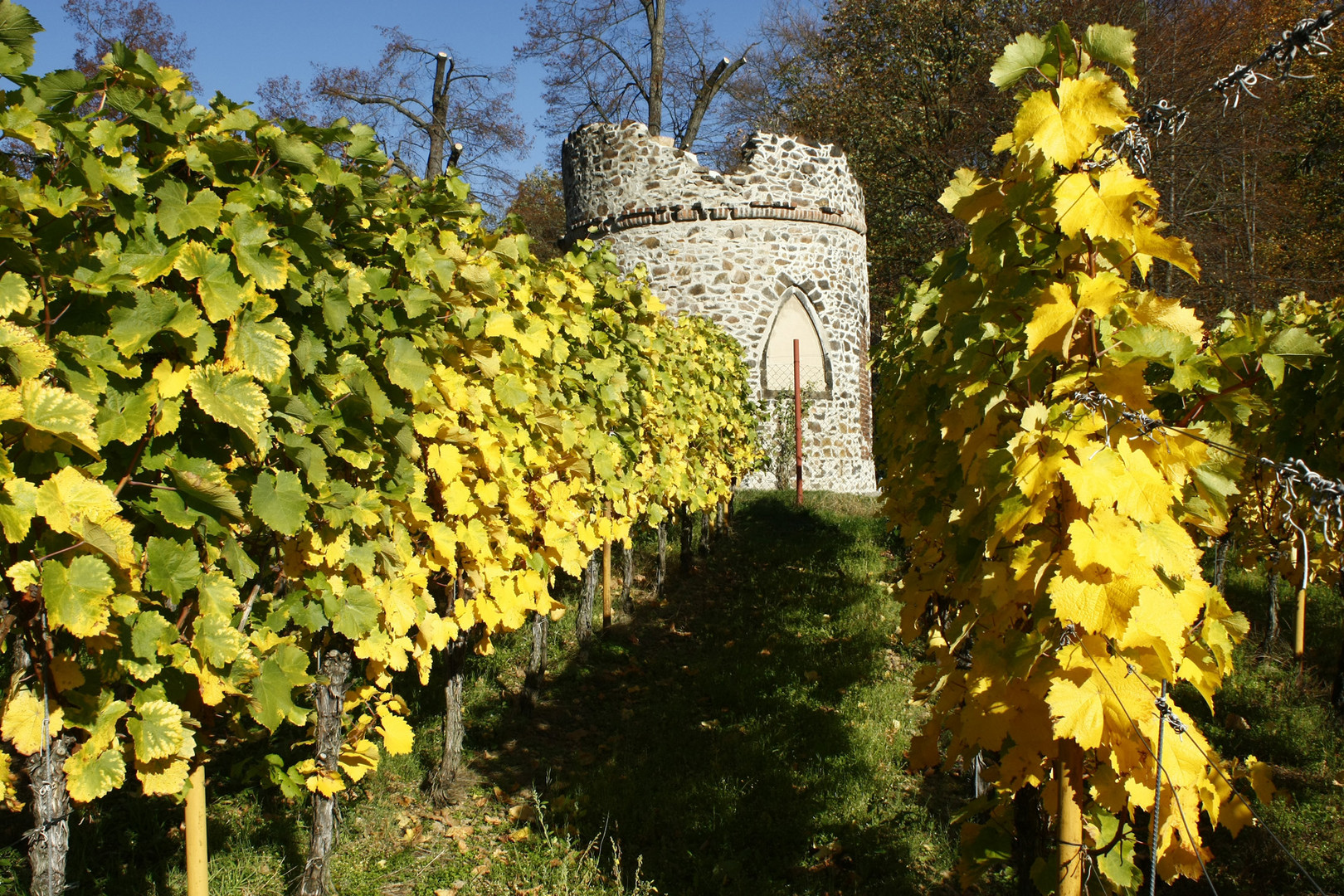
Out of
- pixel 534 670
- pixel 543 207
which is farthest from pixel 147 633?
pixel 543 207

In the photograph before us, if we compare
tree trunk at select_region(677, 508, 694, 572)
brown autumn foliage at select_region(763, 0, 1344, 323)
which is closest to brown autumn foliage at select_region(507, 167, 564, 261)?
brown autumn foliage at select_region(763, 0, 1344, 323)

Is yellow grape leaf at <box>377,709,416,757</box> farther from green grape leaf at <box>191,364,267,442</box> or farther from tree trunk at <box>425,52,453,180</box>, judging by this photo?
tree trunk at <box>425,52,453,180</box>

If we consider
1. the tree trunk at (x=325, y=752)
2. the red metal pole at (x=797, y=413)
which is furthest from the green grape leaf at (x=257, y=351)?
the red metal pole at (x=797, y=413)

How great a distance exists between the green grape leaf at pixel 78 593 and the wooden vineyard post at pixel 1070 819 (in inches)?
77.1

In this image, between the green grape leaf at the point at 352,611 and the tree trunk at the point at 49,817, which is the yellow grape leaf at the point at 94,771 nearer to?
the tree trunk at the point at 49,817

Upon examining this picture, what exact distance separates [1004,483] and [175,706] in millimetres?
1863

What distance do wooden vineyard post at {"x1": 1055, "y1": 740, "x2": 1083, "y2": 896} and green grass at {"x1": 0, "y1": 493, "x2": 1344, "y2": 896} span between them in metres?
0.72

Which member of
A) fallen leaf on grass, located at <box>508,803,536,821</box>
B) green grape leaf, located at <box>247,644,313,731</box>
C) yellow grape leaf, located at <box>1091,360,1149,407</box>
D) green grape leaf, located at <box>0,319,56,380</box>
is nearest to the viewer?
green grape leaf, located at <box>0,319,56,380</box>

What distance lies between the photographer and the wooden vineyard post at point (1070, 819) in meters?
1.80

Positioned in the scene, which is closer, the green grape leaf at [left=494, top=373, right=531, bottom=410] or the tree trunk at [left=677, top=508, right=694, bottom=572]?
the green grape leaf at [left=494, top=373, right=531, bottom=410]

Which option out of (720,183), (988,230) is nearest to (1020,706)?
(988,230)

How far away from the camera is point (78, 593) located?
5.38 feet

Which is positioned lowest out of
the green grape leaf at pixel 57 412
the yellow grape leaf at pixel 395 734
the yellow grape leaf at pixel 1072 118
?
the yellow grape leaf at pixel 395 734

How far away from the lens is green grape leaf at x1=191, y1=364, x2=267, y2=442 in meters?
1.85
